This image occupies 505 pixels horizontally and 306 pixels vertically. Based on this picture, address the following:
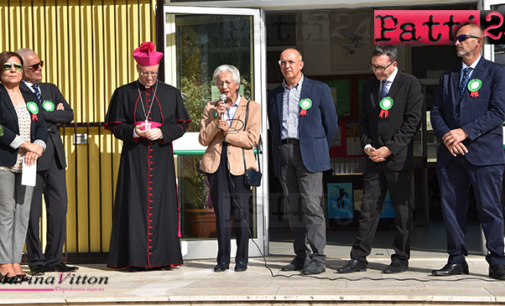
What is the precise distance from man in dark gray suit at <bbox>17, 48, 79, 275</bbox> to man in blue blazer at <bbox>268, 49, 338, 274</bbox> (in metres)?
1.92

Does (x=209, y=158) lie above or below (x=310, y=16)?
below

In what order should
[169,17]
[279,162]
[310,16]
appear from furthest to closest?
1. [310,16]
2. [169,17]
3. [279,162]

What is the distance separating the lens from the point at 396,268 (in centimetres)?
446

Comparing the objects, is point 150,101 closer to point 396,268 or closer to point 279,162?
point 279,162

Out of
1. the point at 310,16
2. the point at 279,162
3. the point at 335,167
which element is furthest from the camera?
the point at 310,16

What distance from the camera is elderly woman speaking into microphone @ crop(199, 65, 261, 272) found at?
4.70 meters

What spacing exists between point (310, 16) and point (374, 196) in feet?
19.2

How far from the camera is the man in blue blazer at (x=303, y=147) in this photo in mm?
4555

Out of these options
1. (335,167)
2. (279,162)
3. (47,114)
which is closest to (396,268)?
(279,162)

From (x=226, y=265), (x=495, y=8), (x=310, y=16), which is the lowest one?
(x=226, y=265)

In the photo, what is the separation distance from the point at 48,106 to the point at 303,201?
2.37 meters

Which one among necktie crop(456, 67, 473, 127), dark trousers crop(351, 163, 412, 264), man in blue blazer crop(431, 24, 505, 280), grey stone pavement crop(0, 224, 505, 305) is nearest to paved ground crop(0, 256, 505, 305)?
grey stone pavement crop(0, 224, 505, 305)

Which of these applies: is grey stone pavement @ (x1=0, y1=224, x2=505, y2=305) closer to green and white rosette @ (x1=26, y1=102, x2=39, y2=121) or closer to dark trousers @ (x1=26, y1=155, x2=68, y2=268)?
dark trousers @ (x1=26, y1=155, x2=68, y2=268)

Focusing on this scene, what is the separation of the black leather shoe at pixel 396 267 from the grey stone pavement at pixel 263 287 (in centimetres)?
7
